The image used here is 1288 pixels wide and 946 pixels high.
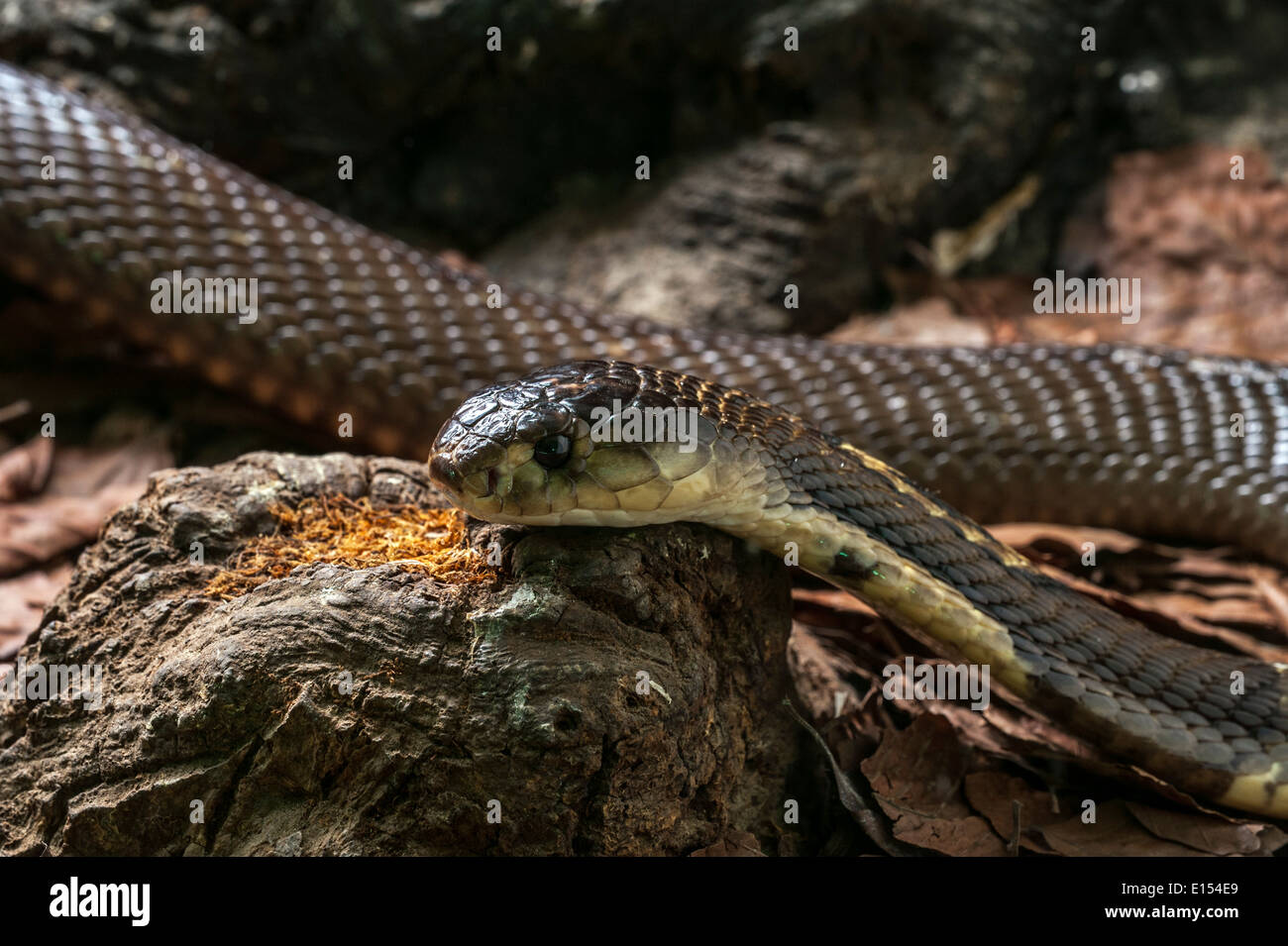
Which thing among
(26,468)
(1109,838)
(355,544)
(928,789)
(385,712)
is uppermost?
(26,468)

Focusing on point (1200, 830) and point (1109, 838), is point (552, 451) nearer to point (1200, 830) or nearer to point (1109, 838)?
point (1109, 838)

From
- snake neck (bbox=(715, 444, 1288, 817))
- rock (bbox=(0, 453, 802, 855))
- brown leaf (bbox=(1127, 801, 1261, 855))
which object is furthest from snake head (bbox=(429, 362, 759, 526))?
brown leaf (bbox=(1127, 801, 1261, 855))

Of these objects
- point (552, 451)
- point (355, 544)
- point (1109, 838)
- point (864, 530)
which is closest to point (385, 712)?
point (355, 544)

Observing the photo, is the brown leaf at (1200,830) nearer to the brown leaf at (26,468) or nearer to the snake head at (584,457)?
the snake head at (584,457)

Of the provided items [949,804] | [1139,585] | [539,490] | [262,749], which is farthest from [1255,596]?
[262,749]

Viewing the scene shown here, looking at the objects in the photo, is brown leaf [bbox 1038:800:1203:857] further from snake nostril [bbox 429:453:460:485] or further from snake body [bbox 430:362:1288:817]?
snake nostril [bbox 429:453:460:485]
